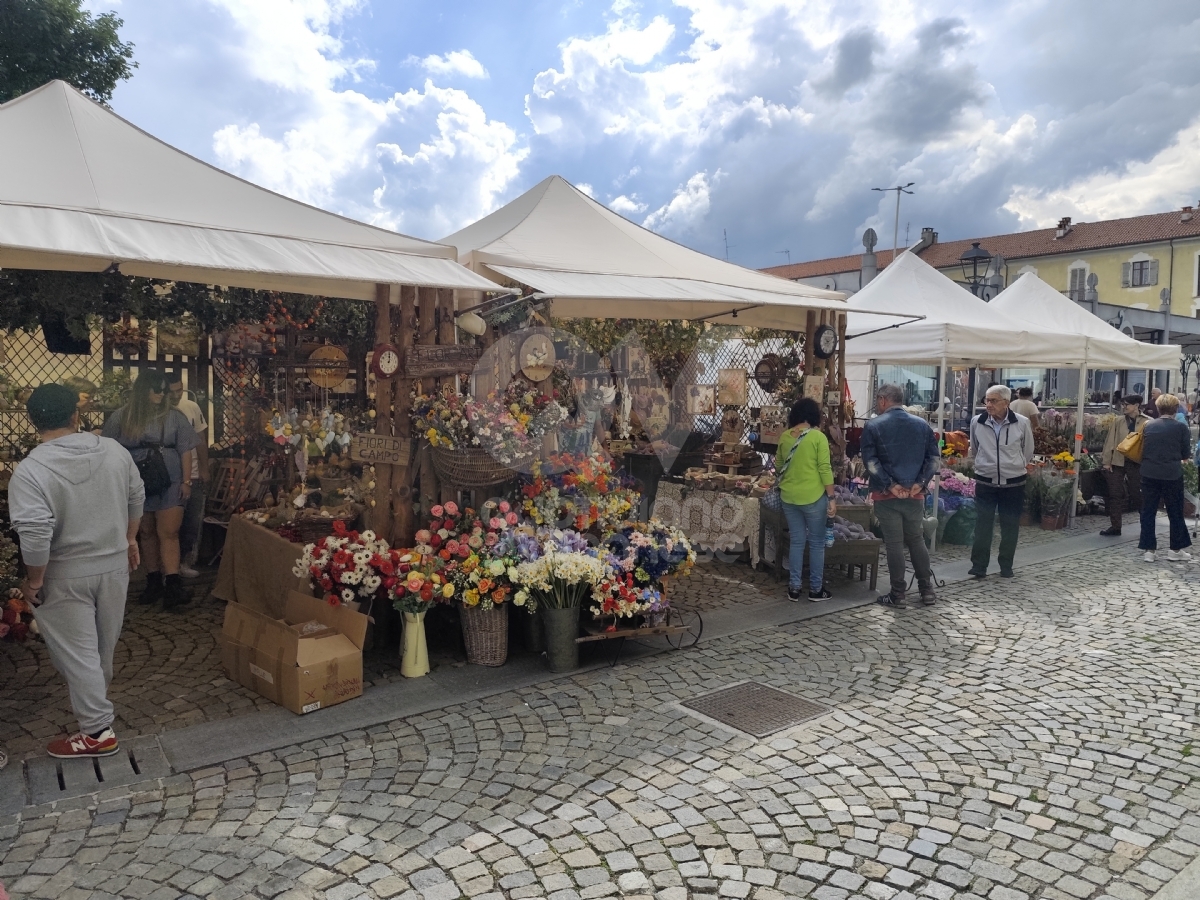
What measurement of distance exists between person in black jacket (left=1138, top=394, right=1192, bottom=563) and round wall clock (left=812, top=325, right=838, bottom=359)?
322 centimetres

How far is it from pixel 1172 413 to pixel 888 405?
3806 mm

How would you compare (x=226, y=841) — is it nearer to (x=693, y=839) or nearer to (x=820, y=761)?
(x=693, y=839)

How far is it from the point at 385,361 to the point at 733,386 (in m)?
5.28

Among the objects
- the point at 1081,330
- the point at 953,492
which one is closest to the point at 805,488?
the point at 953,492

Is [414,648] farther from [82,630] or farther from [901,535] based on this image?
[901,535]

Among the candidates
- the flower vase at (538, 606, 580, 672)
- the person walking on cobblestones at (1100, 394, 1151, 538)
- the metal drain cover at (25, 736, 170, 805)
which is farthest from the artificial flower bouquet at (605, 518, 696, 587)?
the person walking on cobblestones at (1100, 394, 1151, 538)

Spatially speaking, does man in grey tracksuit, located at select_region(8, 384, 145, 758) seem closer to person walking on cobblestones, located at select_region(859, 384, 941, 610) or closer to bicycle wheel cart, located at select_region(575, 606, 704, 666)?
bicycle wheel cart, located at select_region(575, 606, 704, 666)

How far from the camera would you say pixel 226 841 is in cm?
292

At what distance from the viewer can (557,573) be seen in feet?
14.9

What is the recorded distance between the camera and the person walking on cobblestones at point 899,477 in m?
6.12

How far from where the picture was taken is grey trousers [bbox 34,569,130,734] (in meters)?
3.45

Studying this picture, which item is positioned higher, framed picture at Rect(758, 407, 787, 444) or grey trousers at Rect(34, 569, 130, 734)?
framed picture at Rect(758, 407, 787, 444)

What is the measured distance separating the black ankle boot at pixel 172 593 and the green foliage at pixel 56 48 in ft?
28.2

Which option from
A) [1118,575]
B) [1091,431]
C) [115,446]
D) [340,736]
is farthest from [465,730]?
[1091,431]
